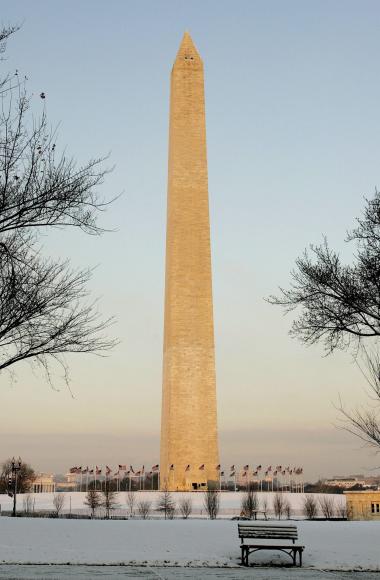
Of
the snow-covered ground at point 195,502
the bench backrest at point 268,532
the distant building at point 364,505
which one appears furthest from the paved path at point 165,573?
the snow-covered ground at point 195,502

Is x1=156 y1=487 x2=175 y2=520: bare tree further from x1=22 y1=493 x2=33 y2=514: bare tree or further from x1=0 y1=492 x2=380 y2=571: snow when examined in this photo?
x1=0 y1=492 x2=380 y2=571: snow

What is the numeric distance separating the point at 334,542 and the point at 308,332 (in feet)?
18.2

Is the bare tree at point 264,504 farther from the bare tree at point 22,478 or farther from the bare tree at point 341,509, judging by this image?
the bare tree at point 22,478

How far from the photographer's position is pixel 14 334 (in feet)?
58.1

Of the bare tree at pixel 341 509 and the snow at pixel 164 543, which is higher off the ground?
the snow at pixel 164 543

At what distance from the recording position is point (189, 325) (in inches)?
1956

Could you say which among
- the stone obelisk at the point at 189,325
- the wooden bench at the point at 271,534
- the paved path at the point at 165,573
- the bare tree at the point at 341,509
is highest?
the stone obelisk at the point at 189,325

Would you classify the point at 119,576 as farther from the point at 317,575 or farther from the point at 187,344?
the point at 187,344

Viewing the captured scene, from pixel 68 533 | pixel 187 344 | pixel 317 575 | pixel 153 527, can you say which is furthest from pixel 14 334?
pixel 187 344

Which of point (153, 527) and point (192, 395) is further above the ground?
point (192, 395)

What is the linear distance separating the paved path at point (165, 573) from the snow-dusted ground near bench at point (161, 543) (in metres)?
0.89

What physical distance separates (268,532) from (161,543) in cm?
284

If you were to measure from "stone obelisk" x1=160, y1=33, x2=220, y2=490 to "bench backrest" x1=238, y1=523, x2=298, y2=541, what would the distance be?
106 feet

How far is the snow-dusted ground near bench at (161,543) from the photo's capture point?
645 inches
